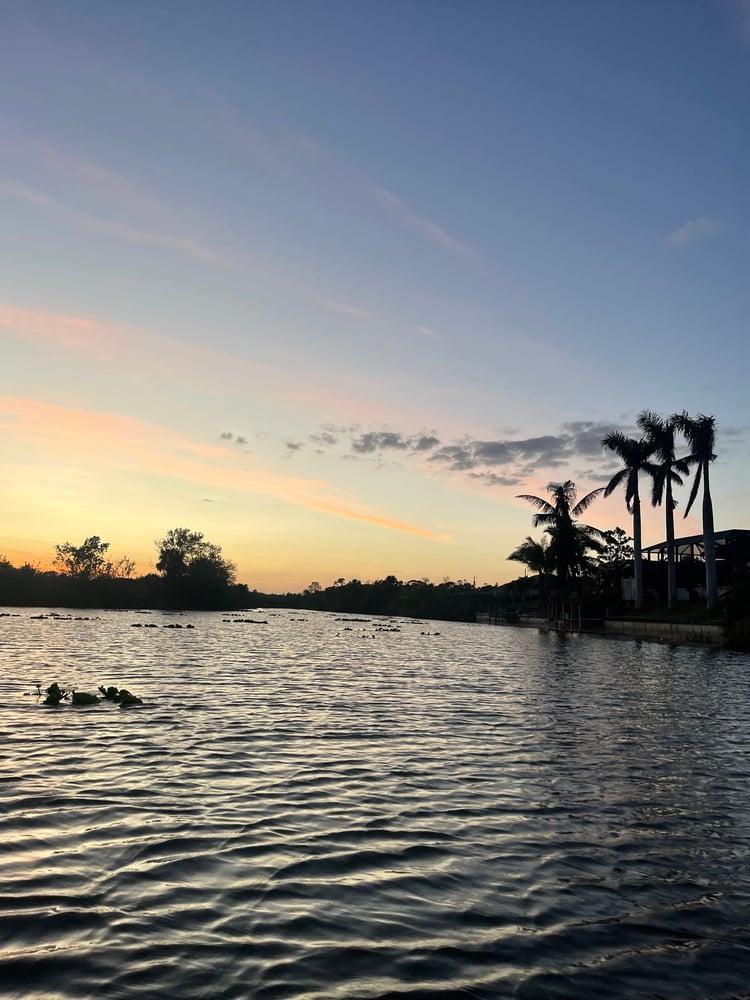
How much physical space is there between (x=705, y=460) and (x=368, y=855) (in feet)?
227

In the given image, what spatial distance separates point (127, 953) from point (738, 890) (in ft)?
20.8

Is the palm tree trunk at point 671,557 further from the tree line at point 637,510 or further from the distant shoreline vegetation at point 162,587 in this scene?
the distant shoreline vegetation at point 162,587

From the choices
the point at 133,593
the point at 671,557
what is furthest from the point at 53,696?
the point at 133,593

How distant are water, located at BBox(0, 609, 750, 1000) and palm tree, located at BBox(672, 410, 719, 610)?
50.2m

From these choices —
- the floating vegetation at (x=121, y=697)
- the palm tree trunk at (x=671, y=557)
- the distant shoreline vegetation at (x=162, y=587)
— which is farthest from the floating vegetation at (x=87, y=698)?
the distant shoreline vegetation at (x=162, y=587)

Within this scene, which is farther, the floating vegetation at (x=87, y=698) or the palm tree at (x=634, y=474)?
the palm tree at (x=634, y=474)

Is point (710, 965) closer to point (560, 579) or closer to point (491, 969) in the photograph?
point (491, 969)

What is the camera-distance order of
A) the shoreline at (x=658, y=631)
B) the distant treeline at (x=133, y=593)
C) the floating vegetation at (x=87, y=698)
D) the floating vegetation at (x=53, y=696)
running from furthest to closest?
the distant treeline at (x=133, y=593)
the shoreline at (x=658, y=631)
the floating vegetation at (x=87, y=698)
the floating vegetation at (x=53, y=696)

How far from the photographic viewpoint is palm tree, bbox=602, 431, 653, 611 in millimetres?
79125

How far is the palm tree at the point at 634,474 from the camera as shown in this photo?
79.1 meters

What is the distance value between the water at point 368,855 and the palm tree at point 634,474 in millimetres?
61264

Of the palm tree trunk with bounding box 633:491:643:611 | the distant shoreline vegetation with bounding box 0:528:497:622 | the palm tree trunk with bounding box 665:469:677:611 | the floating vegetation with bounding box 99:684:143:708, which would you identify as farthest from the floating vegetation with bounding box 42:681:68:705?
the distant shoreline vegetation with bounding box 0:528:497:622

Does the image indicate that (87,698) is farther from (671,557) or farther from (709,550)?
(671,557)

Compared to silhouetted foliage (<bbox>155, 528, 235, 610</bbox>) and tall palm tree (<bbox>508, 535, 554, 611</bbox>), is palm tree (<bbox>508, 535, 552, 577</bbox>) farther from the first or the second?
silhouetted foliage (<bbox>155, 528, 235, 610</bbox>)
